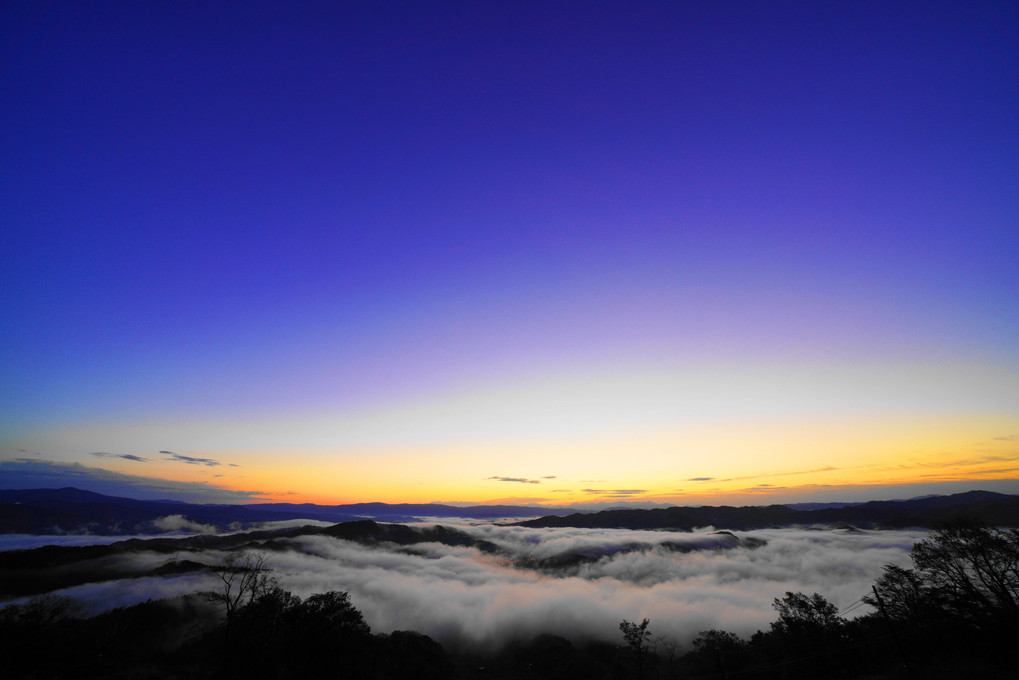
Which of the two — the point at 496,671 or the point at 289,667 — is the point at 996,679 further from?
the point at 496,671

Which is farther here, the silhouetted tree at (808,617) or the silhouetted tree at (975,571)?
the silhouetted tree at (808,617)

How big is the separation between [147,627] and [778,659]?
204 m

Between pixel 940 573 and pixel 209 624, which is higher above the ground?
pixel 940 573

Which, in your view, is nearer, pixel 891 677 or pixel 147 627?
pixel 891 677

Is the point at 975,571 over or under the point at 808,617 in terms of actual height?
over

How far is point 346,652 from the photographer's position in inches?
2886

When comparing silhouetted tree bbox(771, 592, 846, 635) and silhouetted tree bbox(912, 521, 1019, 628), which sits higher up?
silhouetted tree bbox(912, 521, 1019, 628)

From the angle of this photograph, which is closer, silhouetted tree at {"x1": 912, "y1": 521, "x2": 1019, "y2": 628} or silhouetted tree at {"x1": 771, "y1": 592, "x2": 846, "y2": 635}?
silhouetted tree at {"x1": 912, "y1": 521, "x2": 1019, "y2": 628}

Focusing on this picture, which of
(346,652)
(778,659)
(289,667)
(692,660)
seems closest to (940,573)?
(778,659)

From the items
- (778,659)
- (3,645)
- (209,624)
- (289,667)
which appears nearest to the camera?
(3,645)

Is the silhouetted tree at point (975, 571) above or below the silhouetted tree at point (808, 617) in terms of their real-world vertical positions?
above

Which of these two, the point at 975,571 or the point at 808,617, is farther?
the point at 808,617

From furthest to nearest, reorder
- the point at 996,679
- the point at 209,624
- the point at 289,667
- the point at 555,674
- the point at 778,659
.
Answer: the point at 209,624
the point at 555,674
the point at 778,659
the point at 289,667
the point at 996,679

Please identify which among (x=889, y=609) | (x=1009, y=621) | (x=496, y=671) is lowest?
(x=496, y=671)
